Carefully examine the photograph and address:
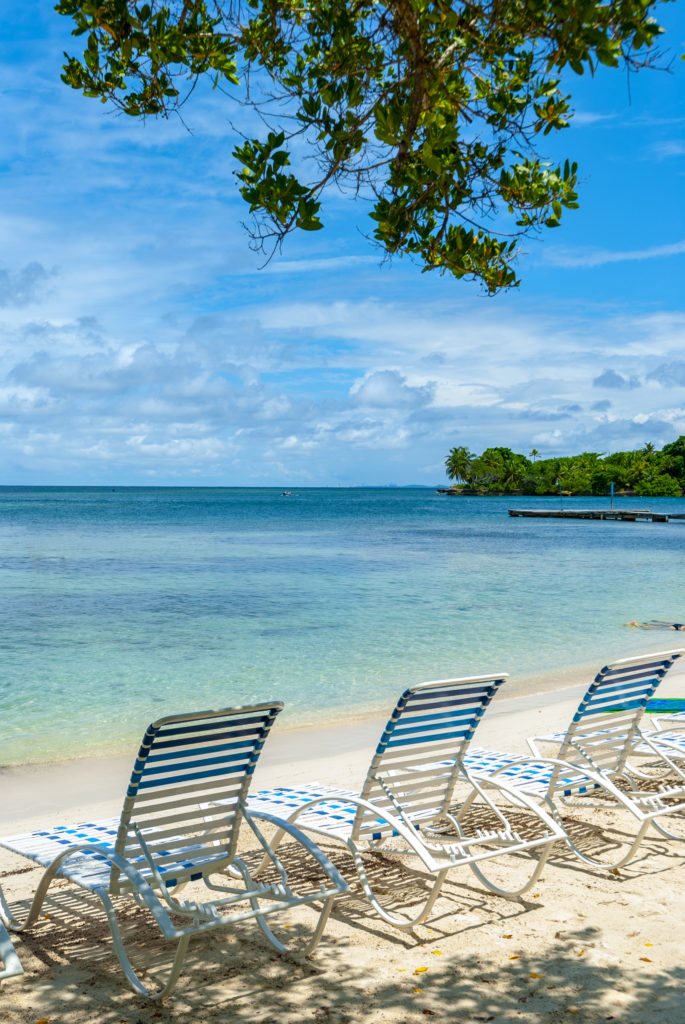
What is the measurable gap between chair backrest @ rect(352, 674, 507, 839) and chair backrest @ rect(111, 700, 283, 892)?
69cm

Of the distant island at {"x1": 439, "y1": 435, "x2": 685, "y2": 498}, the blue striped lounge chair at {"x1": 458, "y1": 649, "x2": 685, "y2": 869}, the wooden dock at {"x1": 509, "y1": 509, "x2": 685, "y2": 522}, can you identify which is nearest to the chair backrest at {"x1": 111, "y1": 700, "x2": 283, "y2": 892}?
the blue striped lounge chair at {"x1": 458, "y1": 649, "x2": 685, "y2": 869}

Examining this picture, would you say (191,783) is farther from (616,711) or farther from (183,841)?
(616,711)

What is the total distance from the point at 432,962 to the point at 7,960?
200 centimetres

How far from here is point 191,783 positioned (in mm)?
3994

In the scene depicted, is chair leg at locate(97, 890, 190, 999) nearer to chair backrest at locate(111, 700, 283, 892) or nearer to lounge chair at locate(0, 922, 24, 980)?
chair backrest at locate(111, 700, 283, 892)

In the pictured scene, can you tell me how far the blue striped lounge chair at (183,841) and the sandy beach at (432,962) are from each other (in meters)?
0.17

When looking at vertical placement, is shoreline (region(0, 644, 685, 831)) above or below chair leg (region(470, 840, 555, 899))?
below

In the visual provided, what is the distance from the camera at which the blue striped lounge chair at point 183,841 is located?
368cm

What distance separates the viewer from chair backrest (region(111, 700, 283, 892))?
373 centimetres

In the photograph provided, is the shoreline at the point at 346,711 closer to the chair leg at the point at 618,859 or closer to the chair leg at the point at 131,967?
the chair leg at the point at 618,859

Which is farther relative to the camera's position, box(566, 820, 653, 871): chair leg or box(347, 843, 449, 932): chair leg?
box(566, 820, 653, 871): chair leg

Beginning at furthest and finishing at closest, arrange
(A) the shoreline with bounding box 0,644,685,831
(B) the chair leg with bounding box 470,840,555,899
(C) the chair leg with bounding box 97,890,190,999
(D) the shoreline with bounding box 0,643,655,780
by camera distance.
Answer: (D) the shoreline with bounding box 0,643,655,780 → (A) the shoreline with bounding box 0,644,685,831 → (B) the chair leg with bounding box 470,840,555,899 → (C) the chair leg with bounding box 97,890,190,999

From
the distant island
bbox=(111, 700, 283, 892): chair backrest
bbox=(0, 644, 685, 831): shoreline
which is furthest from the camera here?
the distant island

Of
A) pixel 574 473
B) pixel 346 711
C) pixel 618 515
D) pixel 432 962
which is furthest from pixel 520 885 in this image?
pixel 574 473
